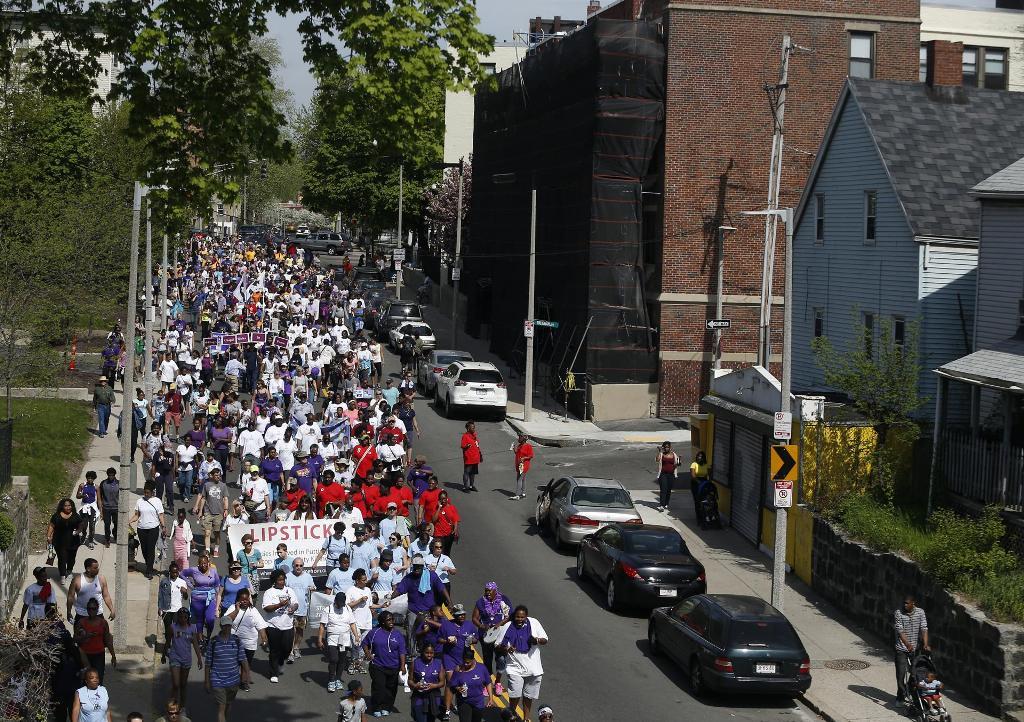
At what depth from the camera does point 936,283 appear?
29.2 metres

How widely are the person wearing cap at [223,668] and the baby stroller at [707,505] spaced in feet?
48.1

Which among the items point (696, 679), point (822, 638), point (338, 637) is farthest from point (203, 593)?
point (822, 638)

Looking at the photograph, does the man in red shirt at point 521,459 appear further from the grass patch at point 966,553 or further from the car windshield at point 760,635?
the car windshield at point 760,635

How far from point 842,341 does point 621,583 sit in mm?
13494

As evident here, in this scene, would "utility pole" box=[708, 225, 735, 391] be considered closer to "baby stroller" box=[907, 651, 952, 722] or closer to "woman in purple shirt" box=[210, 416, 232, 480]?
"woman in purple shirt" box=[210, 416, 232, 480]

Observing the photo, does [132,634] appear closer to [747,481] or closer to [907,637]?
[907,637]

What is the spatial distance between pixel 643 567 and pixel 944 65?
18.2 metres

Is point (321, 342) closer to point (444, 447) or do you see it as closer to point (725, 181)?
point (444, 447)

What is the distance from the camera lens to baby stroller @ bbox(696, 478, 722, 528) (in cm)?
2903

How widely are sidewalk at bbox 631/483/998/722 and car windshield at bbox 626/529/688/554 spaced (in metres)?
1.73

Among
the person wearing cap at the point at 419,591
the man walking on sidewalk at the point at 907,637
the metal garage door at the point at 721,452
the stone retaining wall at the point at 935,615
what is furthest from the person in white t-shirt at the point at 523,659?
the metal garage door at the point at 721,452

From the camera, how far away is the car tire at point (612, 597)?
22456mm

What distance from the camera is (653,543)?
75.5 ft

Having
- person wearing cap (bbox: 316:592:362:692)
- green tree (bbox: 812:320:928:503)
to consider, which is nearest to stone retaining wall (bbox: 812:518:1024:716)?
green tree (bbox: 812:320:928:503)
